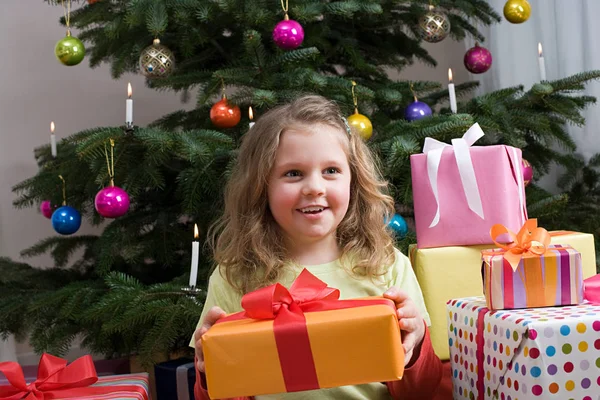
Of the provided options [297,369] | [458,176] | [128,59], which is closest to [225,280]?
[297,369]

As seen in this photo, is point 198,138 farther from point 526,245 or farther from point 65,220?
point 526,245

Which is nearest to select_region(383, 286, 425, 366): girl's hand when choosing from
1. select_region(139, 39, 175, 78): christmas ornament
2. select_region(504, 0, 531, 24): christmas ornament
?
select_region(139, 39, 175, 78): christmas ornament

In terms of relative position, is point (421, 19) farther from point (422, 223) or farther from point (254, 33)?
point (422, 223)

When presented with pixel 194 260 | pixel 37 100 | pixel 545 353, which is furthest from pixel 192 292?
pixel 37 100

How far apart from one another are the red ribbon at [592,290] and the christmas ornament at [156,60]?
115 centimetres

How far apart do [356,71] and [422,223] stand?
3.03 ft

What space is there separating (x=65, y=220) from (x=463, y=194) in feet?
3.36

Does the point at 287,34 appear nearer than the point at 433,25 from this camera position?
Yes

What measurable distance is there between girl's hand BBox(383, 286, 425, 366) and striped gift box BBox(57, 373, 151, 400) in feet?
1.56

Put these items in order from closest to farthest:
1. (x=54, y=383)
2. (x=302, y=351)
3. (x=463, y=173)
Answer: (x=302, y=351) → (x=54, y=383) → (x=463, y=173)

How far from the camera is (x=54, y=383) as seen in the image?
47.0 inches

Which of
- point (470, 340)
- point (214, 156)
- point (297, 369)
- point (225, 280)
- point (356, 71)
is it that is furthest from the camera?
point (356, 71)

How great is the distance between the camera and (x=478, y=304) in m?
1.09

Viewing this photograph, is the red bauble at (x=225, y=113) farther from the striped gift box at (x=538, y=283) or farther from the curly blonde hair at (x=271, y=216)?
the striped gift box at (x=538, y=283)
